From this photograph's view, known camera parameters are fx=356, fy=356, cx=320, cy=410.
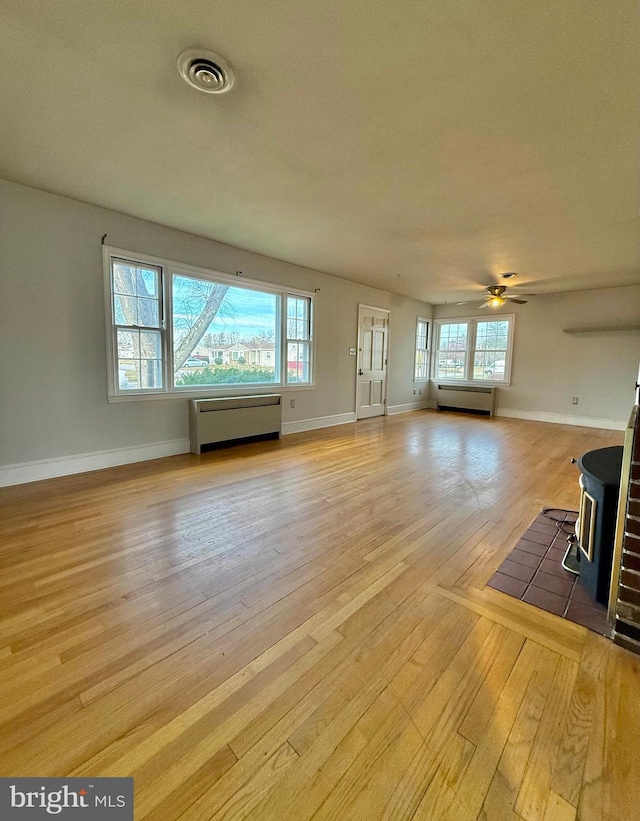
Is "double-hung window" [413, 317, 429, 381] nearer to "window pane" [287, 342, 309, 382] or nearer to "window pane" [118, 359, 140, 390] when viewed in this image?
"window pane" [287, 342, 309, 382]

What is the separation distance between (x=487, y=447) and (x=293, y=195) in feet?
13.8

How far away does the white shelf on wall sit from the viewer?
21.4ft

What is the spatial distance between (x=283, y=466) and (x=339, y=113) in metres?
3.21

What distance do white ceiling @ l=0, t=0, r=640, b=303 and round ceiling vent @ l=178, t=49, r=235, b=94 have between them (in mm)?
41

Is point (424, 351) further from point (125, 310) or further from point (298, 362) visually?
point (125, 310)

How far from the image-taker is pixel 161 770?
3.51 feet

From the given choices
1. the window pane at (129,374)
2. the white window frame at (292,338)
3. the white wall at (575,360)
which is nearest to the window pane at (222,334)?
the white window frame at (292,338)

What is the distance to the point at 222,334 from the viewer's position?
496 centimetres

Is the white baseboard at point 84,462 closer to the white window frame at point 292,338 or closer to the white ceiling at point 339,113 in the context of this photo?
the white window frame at point 292,338

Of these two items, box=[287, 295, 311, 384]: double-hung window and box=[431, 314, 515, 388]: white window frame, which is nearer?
box=[287, 295, 311, 384]: double-hung window

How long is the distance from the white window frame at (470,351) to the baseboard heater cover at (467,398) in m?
0.23

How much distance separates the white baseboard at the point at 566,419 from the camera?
6901mm

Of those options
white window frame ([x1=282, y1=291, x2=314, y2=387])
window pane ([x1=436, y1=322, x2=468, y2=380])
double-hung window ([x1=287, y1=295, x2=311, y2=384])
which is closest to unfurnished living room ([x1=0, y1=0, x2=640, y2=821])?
white window frame ([x1=282, y1=291, x2=314, y2=387])

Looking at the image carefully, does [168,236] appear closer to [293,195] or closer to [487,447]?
[293,195]
